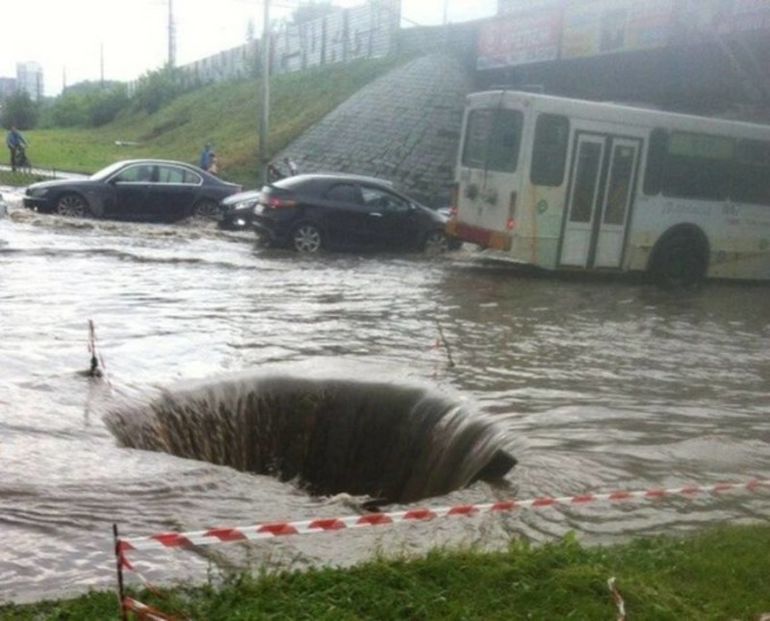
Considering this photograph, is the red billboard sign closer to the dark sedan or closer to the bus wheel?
the dark sedan

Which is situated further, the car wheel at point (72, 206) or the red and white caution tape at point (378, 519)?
the car wheel at point (72, 206)

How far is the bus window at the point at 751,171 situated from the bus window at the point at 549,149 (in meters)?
Result: 3.87

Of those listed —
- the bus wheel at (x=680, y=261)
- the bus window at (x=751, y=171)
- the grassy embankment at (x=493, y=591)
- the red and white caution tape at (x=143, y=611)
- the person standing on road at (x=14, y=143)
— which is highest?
the bus window at (x=751, y=171)

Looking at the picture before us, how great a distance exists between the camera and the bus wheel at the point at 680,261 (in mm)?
17969

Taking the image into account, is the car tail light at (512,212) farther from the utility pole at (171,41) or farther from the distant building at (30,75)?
the distant building at (30,75)

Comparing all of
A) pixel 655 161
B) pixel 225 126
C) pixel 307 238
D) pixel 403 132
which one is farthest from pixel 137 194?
pixel 225 126

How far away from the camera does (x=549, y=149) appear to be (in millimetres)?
16422

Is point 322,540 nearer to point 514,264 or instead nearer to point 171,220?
point 514,264

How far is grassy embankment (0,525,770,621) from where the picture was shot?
405 centimetres

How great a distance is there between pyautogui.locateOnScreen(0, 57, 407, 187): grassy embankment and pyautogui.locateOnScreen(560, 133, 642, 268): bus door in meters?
22.6

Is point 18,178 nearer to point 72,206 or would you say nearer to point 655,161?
point 72,206

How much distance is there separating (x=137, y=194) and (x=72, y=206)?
143 centimetres

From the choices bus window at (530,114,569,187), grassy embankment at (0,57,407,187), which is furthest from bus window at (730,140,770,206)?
grassy embankment at (0,57,407,187)

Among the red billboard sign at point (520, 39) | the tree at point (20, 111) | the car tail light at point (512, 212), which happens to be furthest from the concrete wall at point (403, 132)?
the tree at point (20, 111)
